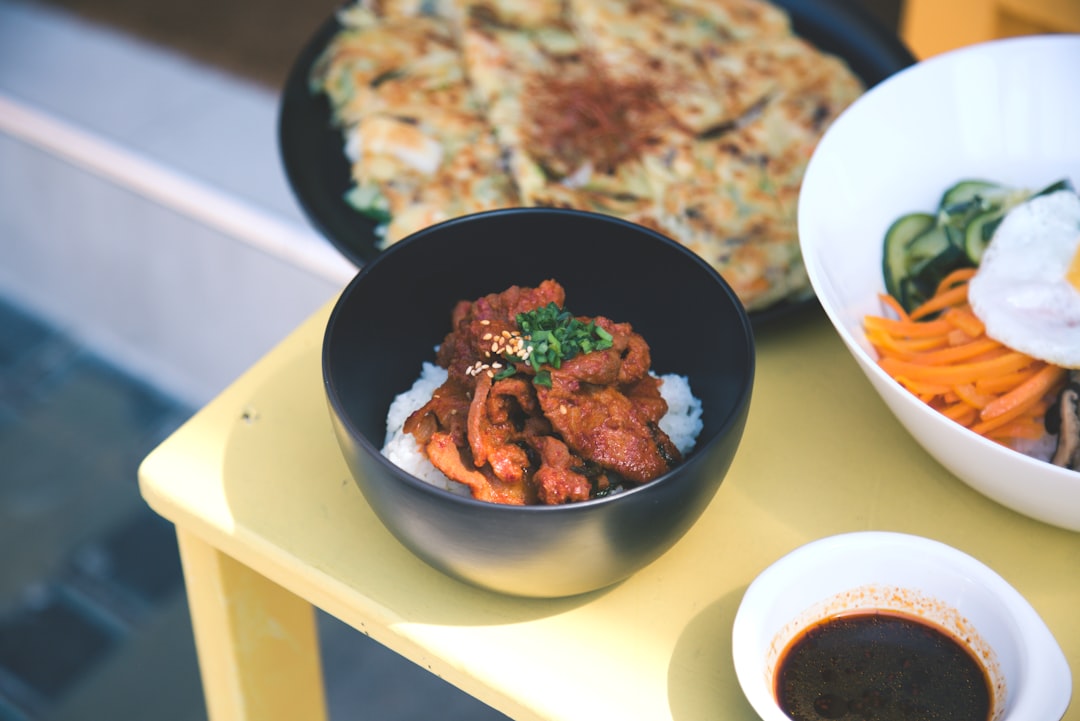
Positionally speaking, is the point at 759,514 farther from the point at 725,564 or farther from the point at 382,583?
the point at 382,583

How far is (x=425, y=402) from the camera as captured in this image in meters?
1.37

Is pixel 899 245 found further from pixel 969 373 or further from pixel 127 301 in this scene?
pixel 127 301

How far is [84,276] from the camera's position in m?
3.65

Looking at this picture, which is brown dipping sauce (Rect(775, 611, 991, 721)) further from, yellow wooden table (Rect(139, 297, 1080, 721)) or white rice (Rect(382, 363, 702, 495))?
white rice (Rect(382, 363, 702, 495))

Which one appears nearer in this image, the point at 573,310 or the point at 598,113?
the point at 573,310

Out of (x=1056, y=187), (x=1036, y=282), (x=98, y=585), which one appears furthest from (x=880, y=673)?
(x=98, y=585)

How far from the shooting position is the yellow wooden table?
1.21 m

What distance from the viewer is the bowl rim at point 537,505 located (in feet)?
3.50

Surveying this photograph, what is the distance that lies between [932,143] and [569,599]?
900 mm

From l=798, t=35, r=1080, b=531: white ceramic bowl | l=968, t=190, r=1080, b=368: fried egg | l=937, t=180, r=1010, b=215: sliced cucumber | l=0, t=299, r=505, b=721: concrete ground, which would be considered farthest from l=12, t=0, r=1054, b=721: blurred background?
l=968, t=190, r=1080, b=368: fried egg

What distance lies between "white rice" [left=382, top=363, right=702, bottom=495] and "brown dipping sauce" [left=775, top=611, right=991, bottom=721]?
0.29 metres

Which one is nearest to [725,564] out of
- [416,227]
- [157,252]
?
[416,227]

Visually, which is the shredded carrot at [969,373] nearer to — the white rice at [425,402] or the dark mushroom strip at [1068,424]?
the dark mushroom strip at [1068,424]

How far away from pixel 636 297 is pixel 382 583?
50 cm
